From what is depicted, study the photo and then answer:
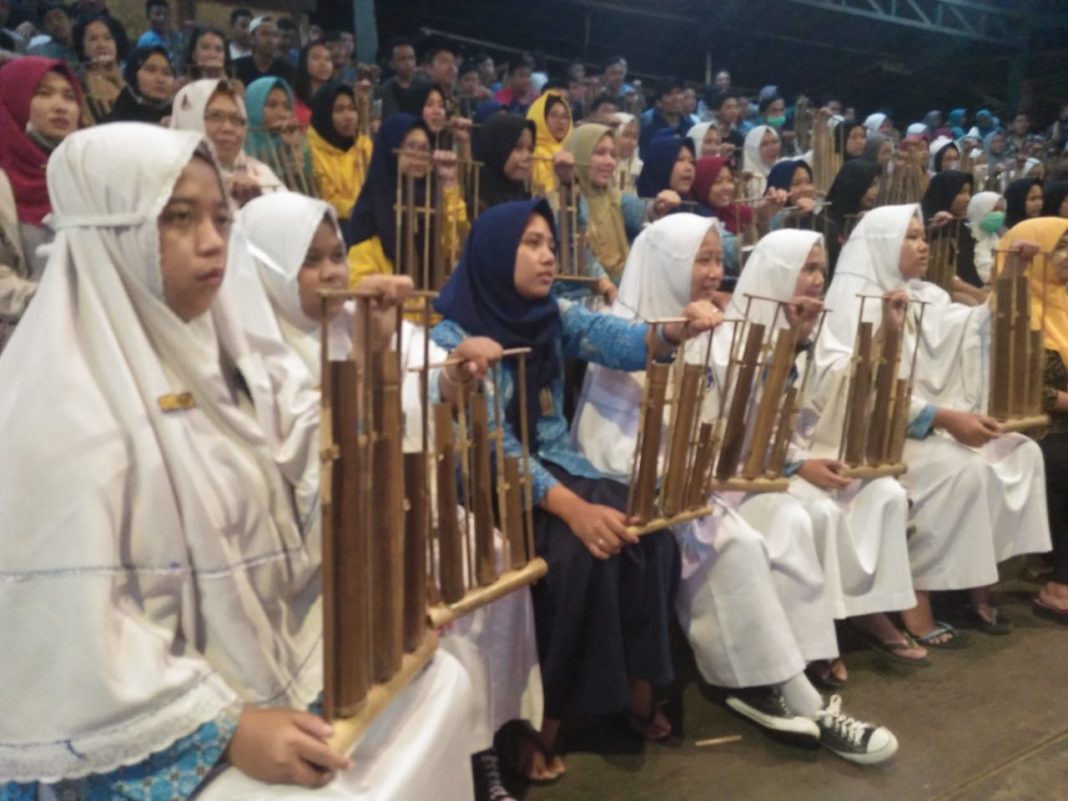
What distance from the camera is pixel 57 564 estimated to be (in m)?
1.14

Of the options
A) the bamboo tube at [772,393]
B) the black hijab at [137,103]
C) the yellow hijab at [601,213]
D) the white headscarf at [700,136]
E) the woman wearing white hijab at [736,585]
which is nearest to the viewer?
the woman wearing white hijab at [736,585]

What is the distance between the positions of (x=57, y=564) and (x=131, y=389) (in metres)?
0.26

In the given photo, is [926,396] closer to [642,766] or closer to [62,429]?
[642,766]

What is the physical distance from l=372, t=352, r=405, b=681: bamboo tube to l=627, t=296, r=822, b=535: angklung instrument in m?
0.87

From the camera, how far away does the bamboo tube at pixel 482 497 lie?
1.88 m

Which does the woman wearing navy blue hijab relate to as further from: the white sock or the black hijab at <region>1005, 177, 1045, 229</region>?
the black hijab at <region>1005, 177, 1045, 229</region>

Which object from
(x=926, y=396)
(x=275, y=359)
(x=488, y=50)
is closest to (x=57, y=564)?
(x=275, y=359)

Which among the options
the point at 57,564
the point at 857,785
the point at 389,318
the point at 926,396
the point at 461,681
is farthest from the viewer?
the point at 926,396

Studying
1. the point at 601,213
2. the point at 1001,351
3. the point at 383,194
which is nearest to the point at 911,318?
the point at 1001,351

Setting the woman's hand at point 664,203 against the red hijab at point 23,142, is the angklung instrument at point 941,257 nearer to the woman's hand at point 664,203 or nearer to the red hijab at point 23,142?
the woman's hand at point 664,203

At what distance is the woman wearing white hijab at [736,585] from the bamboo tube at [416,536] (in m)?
1.00

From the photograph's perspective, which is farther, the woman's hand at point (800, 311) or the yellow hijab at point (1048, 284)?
the yellow hijab at point (1048, 284)

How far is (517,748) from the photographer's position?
7.57 ft

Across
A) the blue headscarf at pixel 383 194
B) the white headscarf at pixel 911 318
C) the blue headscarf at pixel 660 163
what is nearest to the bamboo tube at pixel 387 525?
the white headscarf at pixel 911 318
